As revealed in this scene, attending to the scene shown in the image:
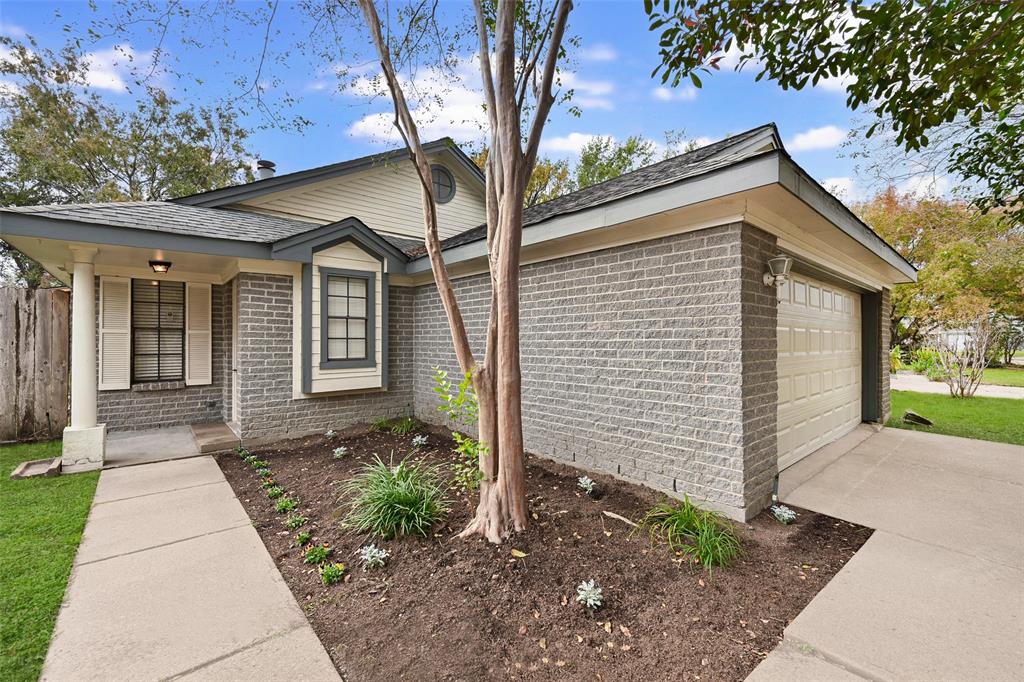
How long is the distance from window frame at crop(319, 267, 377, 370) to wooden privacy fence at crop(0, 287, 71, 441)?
3.70 m

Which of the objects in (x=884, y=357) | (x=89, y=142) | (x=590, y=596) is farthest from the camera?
(x=89, y=142)

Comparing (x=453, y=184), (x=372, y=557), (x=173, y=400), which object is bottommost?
(x=372, y=557)

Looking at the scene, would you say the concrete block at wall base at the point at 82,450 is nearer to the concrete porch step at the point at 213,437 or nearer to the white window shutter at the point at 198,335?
the concrete porch step at the point at 213,437

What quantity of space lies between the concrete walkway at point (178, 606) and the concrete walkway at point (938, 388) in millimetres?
14146

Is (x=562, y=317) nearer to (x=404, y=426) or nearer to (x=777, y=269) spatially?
(x=777, y=269)

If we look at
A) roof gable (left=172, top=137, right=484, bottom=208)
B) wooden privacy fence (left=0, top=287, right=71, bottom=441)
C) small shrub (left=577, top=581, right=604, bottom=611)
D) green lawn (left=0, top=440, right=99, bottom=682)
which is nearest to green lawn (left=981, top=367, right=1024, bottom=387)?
small shrub (left=577, top=581, right=604, bottom=611)

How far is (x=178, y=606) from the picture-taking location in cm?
240

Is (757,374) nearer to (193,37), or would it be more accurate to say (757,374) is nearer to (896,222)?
(193,37)

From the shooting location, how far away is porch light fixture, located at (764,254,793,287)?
356cm

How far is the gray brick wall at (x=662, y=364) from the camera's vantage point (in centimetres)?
339

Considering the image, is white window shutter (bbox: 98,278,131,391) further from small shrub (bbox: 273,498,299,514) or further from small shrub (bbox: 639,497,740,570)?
small shrub (bbox: 639,497,740,570)

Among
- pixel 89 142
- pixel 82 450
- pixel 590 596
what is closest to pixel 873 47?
pixel 590 596

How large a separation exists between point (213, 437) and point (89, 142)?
1282cm

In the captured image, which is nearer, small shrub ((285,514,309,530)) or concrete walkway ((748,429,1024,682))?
concrete walkway ((748,429,1024,682))
